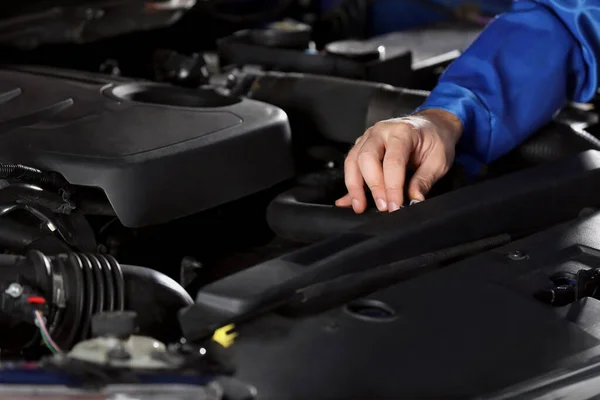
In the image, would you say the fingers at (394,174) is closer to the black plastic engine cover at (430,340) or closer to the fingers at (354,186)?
the fingers at (354,186)

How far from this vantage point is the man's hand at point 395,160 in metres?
1.25

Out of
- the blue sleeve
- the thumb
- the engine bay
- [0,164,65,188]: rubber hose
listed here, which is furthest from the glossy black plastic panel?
[0,164,65,188]: rubber hose

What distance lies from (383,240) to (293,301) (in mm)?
167

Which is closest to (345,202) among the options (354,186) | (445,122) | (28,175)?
(354,186)

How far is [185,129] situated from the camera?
1.28 metres

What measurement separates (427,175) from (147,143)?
1.31 feet

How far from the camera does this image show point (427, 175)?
1.35m

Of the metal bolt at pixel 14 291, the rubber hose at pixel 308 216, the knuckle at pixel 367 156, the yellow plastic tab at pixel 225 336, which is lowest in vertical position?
the rubber hose at pixel 308 216

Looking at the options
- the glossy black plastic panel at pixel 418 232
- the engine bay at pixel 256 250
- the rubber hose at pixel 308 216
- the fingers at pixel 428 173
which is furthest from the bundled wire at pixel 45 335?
the fingers at pixel 428 173

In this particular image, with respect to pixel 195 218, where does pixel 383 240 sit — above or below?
above

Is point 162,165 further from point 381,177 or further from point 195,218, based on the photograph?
point 381,177

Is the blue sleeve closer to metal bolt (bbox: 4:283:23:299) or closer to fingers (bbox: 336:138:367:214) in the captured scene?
fingers (bbox: 336:138:367:214)

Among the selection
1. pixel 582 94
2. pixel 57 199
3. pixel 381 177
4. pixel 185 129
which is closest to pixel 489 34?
pixel 582 94

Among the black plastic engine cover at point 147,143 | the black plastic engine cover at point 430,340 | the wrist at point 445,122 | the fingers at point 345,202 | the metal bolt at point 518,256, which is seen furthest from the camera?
the wrist at point 445,122
